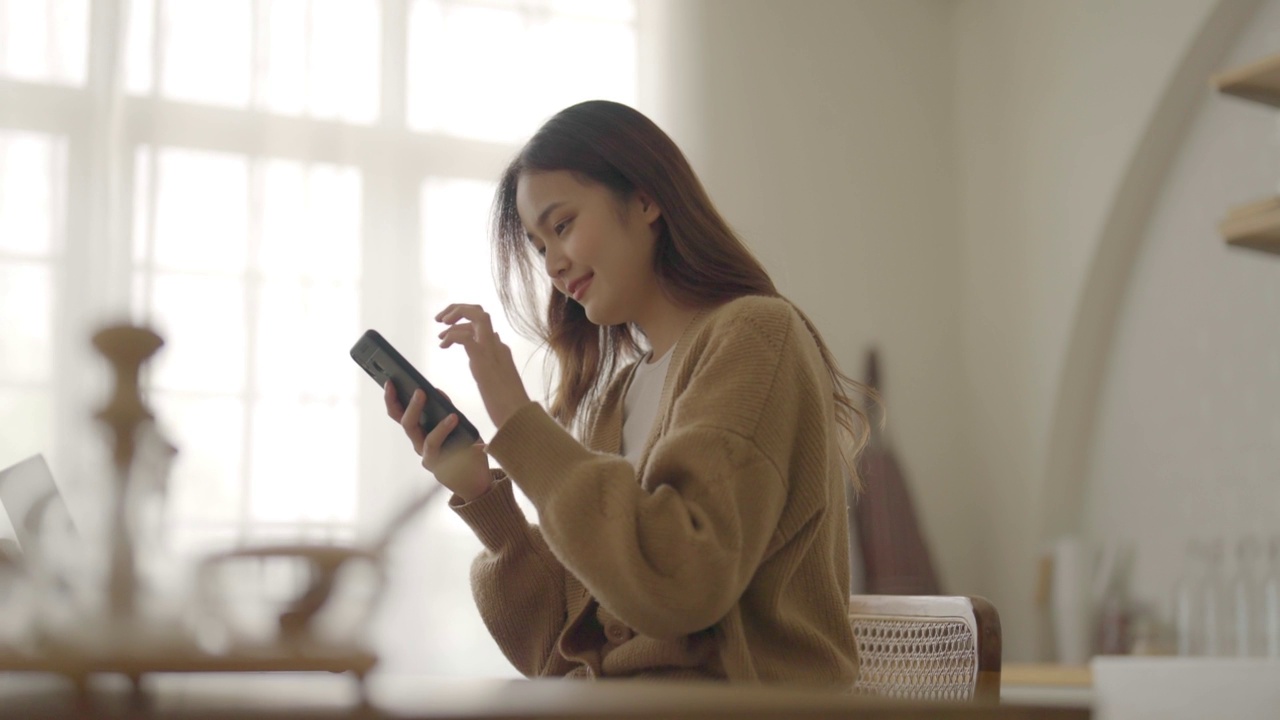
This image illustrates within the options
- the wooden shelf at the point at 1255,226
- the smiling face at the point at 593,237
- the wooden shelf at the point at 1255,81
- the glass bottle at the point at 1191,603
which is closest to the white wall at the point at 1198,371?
the glass bottle at the point at 1191,603

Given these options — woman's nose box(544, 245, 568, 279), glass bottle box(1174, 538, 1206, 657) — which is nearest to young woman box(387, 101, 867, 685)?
woman's nose box(544, 245, 568, 279)

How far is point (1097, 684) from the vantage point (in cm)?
193

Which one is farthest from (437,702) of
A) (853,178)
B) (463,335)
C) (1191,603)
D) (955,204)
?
(955,204)

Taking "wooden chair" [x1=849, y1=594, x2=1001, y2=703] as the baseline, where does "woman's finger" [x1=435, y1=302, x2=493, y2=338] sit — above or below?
above

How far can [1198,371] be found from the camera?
285 centimetres

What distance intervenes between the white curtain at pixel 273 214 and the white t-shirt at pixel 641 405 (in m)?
1.41

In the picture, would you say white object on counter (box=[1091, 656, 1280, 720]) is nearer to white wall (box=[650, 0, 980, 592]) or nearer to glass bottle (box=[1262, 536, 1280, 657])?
glass bottle (box=[1262, 536, 1280, 657])

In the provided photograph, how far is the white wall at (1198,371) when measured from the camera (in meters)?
2.69

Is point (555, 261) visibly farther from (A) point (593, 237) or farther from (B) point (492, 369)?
(B) point (492, 369)

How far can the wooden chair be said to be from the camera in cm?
101

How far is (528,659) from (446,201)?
1.99 m

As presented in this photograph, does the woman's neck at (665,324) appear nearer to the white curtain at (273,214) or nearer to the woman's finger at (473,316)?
the woman's finger at (473,316)

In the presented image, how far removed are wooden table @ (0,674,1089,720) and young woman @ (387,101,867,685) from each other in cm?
52

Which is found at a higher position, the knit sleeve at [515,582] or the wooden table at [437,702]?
the wooden table at [437,702]
